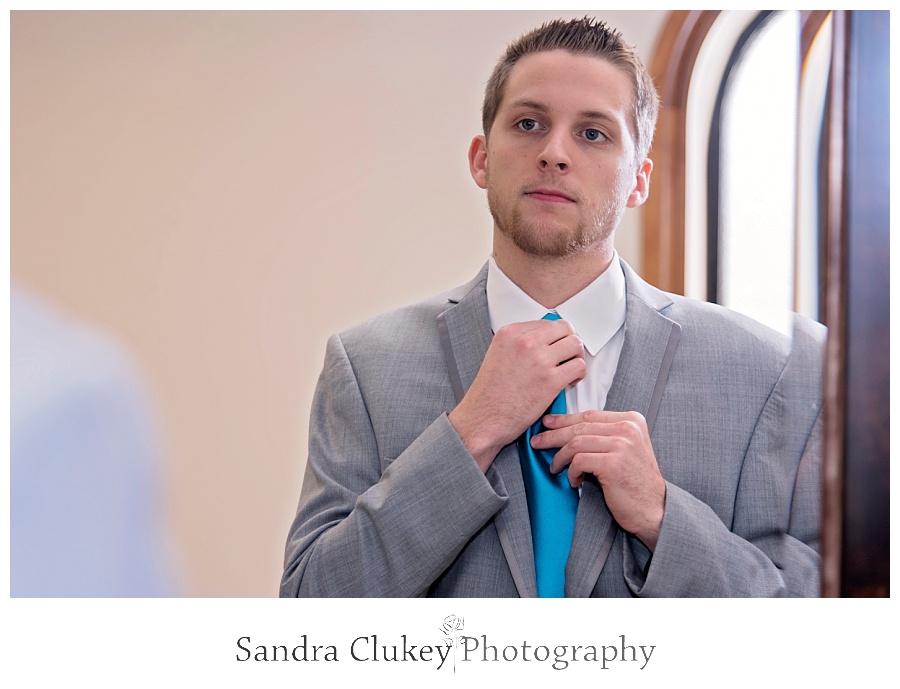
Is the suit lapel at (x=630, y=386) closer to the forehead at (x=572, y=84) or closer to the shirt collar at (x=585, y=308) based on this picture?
the shirt collar at (x=585, y=308)

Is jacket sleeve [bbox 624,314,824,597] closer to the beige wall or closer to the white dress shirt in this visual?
the white dress shirt

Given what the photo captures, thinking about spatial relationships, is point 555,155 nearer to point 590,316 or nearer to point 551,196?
point 551,196

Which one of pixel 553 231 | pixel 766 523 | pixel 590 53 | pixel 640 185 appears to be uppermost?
pixel 590 53

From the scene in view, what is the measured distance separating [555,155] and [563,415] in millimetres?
455

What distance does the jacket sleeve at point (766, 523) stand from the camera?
4.42 feet

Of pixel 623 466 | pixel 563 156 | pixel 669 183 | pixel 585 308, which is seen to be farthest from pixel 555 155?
pixel 669 183

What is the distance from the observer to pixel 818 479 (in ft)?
4.56

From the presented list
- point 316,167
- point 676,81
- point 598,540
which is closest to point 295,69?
point 316,167

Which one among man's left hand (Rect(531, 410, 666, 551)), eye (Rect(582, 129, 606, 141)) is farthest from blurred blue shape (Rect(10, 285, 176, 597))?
eye (Rect(582, 129, 606, 141))

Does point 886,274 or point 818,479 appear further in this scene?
point 818,479

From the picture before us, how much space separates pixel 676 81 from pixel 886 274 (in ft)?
3.68

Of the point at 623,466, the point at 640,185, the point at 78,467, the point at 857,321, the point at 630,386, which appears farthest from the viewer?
the point at 78,467

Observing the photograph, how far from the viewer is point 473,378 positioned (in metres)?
1.50
